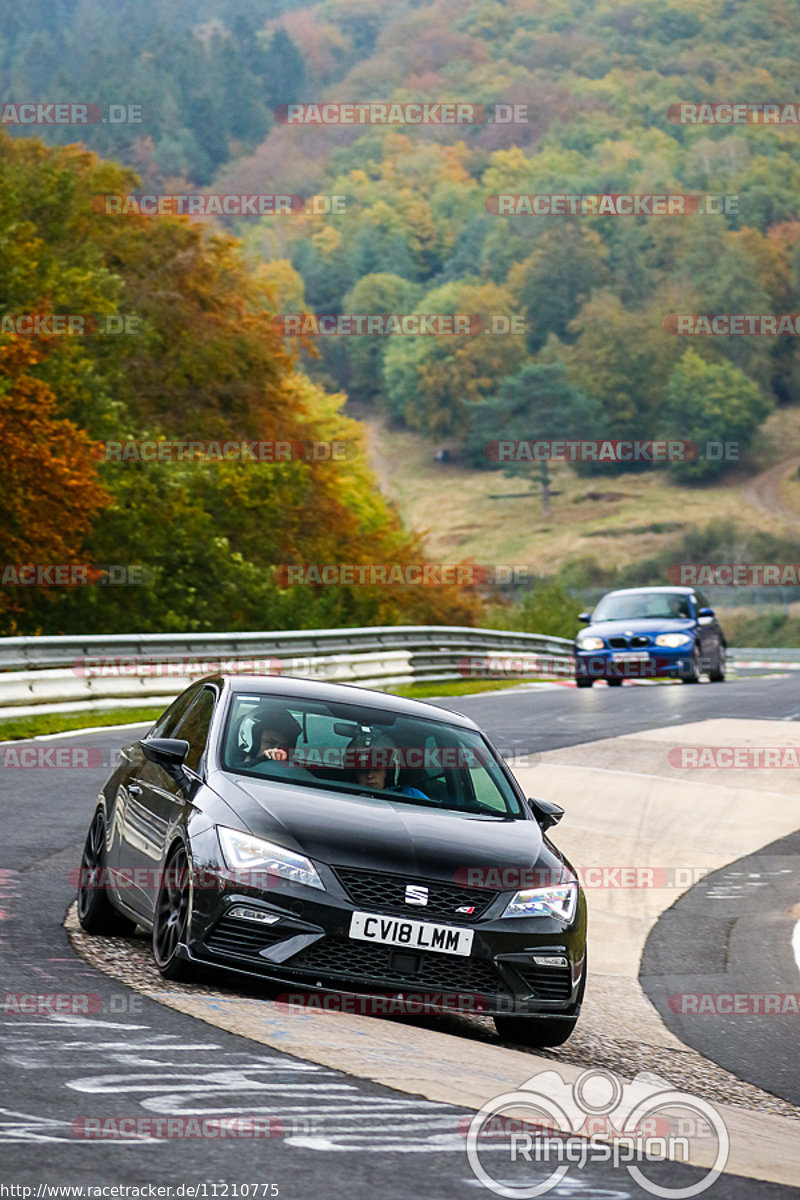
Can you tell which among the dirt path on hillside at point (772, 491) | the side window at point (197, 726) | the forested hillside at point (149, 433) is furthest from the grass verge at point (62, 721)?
the dirt path on hillside at point (772, 491)

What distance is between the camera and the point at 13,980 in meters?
7.30

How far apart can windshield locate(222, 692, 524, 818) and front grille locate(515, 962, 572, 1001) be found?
3.16ft

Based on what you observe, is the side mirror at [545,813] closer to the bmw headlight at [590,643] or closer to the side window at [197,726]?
the side window at [197,726]

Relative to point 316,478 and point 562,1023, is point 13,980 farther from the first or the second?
point 316,478

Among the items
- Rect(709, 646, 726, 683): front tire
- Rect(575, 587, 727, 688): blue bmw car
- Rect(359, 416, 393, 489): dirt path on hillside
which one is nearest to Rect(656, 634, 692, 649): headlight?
Rect(575, 587, 727, 688): blue bmw car

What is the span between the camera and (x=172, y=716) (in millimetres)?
9172

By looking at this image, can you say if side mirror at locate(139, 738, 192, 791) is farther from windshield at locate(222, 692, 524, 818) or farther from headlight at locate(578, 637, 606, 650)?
headlight at locate(578, 637, 606, 650)

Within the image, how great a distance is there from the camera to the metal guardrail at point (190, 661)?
2050 centimetres

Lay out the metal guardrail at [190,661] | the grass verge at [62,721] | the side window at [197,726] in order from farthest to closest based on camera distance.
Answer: the metal guardrail at [190,661] < the grass verge at [62,721] < the side window at [197,726]

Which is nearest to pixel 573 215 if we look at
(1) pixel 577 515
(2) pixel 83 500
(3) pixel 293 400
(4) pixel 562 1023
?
(1) pixel 577 515

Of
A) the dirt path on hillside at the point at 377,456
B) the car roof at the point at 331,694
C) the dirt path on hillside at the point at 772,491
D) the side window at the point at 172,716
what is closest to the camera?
the car roof at the point at 331,694

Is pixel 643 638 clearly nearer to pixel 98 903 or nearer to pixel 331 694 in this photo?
pixel 331 694

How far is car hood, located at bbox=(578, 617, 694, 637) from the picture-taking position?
3000 centimetres

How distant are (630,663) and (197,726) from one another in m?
22.1
